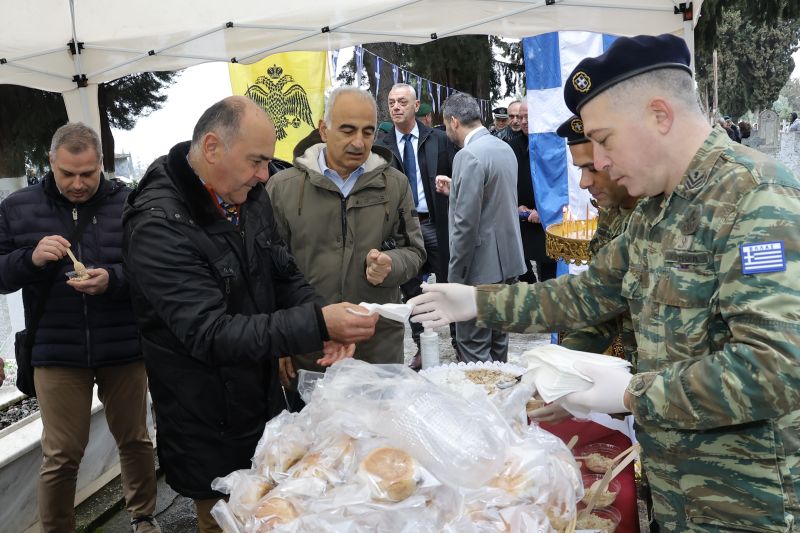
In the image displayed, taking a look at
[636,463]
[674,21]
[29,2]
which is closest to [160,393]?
[636,463]

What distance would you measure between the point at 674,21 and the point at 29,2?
4.54 meters

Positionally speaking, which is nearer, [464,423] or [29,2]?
[464,423]

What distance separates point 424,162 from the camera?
6.05m

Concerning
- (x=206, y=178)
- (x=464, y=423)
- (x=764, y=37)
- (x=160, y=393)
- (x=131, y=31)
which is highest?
(x=764, y=37)

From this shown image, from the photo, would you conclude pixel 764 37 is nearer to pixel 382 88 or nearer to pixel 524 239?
pixel 382 88

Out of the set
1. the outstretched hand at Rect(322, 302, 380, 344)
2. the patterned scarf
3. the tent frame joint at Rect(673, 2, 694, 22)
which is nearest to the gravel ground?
the patterned scarf

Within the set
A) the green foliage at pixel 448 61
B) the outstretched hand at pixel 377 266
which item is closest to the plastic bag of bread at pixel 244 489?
the outstretched hand at pixel 377 266

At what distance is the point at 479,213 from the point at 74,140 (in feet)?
8.82

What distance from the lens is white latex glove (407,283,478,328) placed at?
2047 mm

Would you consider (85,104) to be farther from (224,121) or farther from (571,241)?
(571,241)

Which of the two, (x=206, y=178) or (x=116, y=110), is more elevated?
(x=116, y=110)

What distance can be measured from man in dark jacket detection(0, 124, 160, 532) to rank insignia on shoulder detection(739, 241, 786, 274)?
2735mm

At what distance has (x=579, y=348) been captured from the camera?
7.01ft

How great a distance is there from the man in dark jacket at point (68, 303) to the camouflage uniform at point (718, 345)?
2532 millimetres
